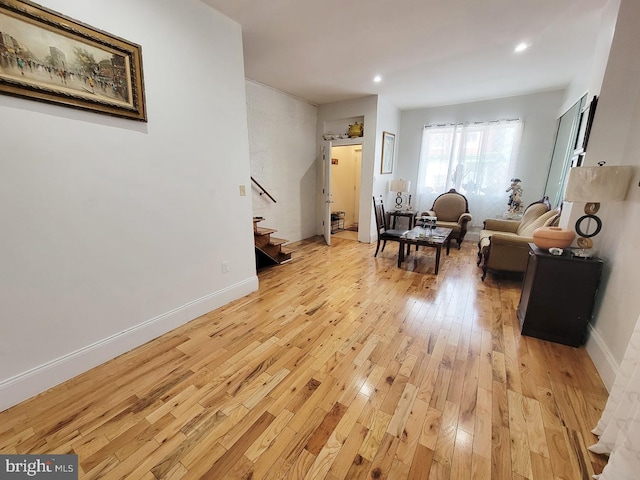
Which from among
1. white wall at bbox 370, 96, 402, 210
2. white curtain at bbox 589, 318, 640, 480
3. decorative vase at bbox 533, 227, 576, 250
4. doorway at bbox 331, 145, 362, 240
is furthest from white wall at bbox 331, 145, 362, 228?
white curtain at bbox 589, 318, 640, 480

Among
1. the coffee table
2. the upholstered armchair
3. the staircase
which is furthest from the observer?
the upholstered armchair

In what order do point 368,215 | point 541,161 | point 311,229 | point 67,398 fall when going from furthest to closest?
point 311,229 < point 368,215 < point 541,161 < point 67,398

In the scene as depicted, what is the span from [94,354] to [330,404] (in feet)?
5.57

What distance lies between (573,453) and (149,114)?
3283 mm

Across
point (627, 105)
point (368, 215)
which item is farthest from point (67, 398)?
point (368, 215)

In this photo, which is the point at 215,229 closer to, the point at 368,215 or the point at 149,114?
the point at 149,114

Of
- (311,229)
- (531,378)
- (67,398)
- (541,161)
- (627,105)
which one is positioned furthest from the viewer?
(311,229)

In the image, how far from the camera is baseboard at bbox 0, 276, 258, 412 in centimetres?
153

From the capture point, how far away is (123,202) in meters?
1.86

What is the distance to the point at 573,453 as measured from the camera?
126cm

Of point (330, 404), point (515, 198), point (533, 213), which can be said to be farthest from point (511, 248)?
point (330, 404)

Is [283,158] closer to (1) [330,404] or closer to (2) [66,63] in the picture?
(2) [66,63]

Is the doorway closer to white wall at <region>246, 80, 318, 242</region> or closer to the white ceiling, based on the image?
white wall at <region>246, 80, 318, 242</region>

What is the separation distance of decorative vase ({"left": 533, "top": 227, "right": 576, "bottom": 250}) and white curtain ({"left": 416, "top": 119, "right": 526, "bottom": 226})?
3393mm
